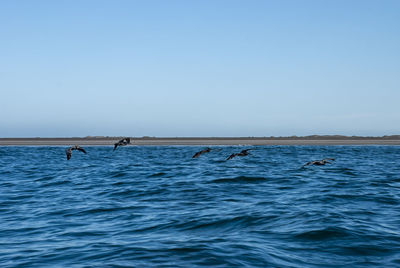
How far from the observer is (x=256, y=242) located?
988 centimetres

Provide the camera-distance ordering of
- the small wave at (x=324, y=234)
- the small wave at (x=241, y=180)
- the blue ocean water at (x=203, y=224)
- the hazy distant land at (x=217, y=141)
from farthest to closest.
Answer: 1. the hazy distant land at (x=217, y=141)
2. the small wave at (x=241, y=180)
3. the small wave at (x=324, y=234)
4. the blue ocean water at (x=203, y=224)

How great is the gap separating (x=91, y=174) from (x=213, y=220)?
53.8 ft

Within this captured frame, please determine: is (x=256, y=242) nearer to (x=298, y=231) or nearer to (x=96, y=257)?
(x=298, y=231)

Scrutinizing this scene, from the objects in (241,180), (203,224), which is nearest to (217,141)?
(241,180)

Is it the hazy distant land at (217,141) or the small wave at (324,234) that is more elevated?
the hazy distant land at (217,141)

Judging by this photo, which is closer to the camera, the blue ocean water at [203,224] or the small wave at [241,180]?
the blue ocean water at [203,224]

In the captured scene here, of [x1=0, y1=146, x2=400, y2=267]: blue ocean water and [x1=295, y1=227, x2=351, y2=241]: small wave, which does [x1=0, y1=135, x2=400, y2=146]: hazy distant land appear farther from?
[x1=295, y1=227, x2=351, y2=241]: small wave

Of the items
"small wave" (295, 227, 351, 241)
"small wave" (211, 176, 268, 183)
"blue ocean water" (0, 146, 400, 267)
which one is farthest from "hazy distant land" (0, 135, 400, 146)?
"small wave" (295, 227, 351, 241)

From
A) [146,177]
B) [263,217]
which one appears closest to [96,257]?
[263,217]

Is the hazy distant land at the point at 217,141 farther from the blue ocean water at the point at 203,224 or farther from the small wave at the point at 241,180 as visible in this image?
the blue ocean water at the point at 203,224

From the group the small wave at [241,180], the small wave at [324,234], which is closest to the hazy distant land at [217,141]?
the small wave at [241,180]

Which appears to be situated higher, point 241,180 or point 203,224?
point 241,180

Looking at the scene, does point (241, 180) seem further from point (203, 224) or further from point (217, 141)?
point (217, 141)

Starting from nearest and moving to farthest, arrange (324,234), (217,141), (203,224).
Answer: (324,234) < (203,224) < (217,141)
